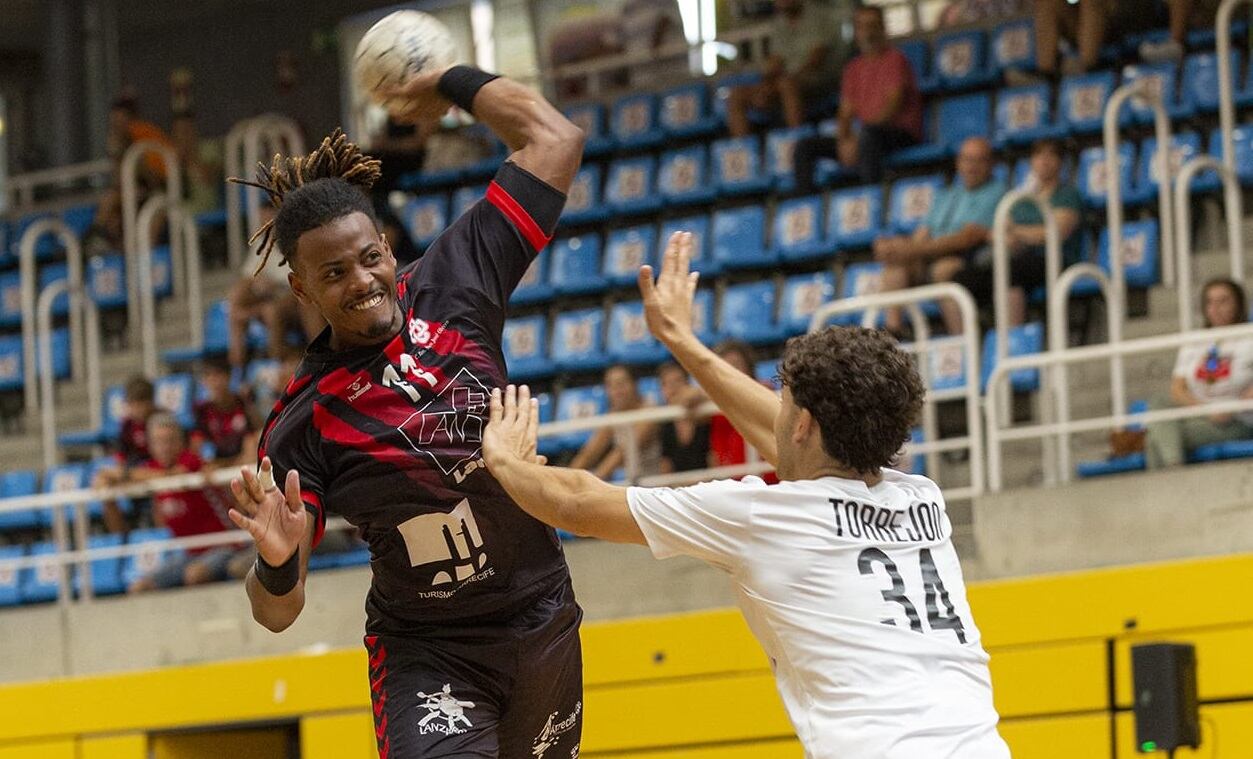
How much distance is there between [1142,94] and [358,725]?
438 cm

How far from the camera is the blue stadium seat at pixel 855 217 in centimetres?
1040

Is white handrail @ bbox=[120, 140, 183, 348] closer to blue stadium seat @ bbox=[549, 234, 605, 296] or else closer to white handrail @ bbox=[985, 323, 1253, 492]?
blue stadium seat @ bbox=[549, 234, 605, 296]

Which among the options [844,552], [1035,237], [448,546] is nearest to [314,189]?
[448,546]

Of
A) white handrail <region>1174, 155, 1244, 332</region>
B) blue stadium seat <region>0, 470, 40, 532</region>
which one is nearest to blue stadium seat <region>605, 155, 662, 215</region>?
blue stadium seat <region>0, 470, 40, 532</region>

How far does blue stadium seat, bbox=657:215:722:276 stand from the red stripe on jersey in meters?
6.39

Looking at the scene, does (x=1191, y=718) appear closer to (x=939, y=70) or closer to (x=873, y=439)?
(x=873, y=439)

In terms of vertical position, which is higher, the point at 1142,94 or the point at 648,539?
the point at 1142,94

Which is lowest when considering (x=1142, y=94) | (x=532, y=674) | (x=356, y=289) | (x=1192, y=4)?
(x=532, y=674)

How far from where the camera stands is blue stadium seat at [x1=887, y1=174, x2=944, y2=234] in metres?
10.1

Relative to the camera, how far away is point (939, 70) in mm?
11312

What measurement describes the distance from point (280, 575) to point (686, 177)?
795cm

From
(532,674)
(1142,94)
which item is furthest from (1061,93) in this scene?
(532,674)

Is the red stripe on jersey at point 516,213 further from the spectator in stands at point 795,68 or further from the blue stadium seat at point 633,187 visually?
the blue stadium seat at point 633,187

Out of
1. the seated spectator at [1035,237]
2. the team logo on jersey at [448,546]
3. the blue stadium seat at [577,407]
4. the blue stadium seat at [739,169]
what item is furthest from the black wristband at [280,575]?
A: the blue stadium seat at [739,169]
